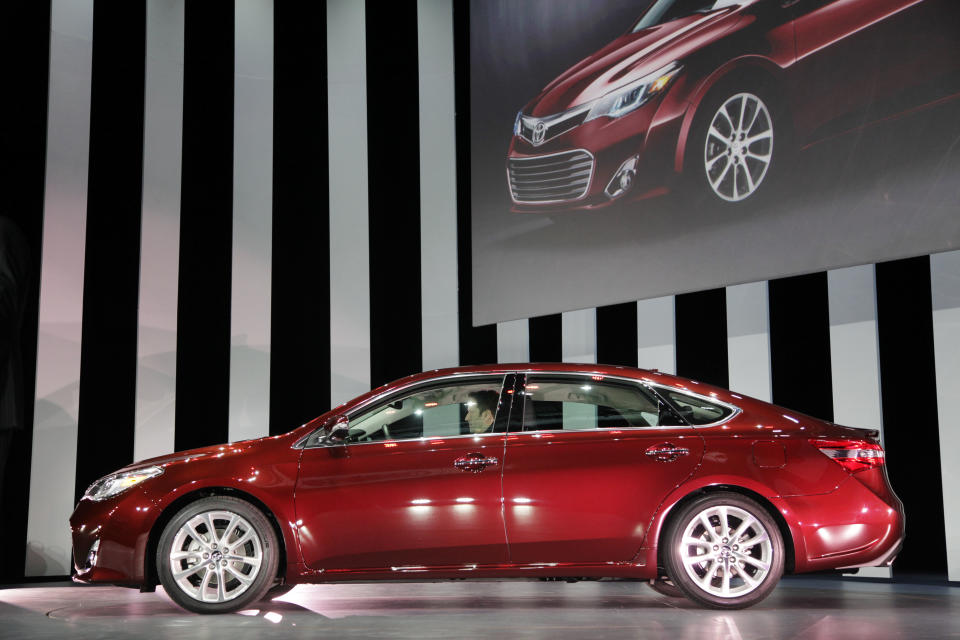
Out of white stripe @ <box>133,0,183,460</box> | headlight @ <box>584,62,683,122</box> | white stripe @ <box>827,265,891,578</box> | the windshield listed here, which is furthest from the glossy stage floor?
the windshield

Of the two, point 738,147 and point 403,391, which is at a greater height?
point 738,147

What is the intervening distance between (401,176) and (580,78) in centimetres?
212

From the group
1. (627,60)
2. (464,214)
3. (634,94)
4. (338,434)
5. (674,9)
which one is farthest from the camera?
(464,214)

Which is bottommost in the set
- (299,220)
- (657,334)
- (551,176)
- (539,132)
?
(657,334)

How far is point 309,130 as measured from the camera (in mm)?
7957

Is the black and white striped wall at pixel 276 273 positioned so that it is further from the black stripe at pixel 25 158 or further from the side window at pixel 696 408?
the side window at pixel 696 408

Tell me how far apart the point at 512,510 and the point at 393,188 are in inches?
184

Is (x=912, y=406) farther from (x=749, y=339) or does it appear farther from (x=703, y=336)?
(x=703, y=336)

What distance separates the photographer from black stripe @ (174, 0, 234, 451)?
7.19m

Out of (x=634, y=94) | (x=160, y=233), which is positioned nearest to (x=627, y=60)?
(x=634, y=94)

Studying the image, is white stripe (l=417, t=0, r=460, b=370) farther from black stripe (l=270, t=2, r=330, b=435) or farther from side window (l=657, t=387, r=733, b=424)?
side window (l=657, t=387, r=733, b=424)

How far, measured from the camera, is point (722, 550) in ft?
13.3

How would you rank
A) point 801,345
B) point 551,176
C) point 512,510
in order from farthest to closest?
point 551,176 → point 801,345 → point 512,510

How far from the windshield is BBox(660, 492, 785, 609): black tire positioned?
3373 mm
